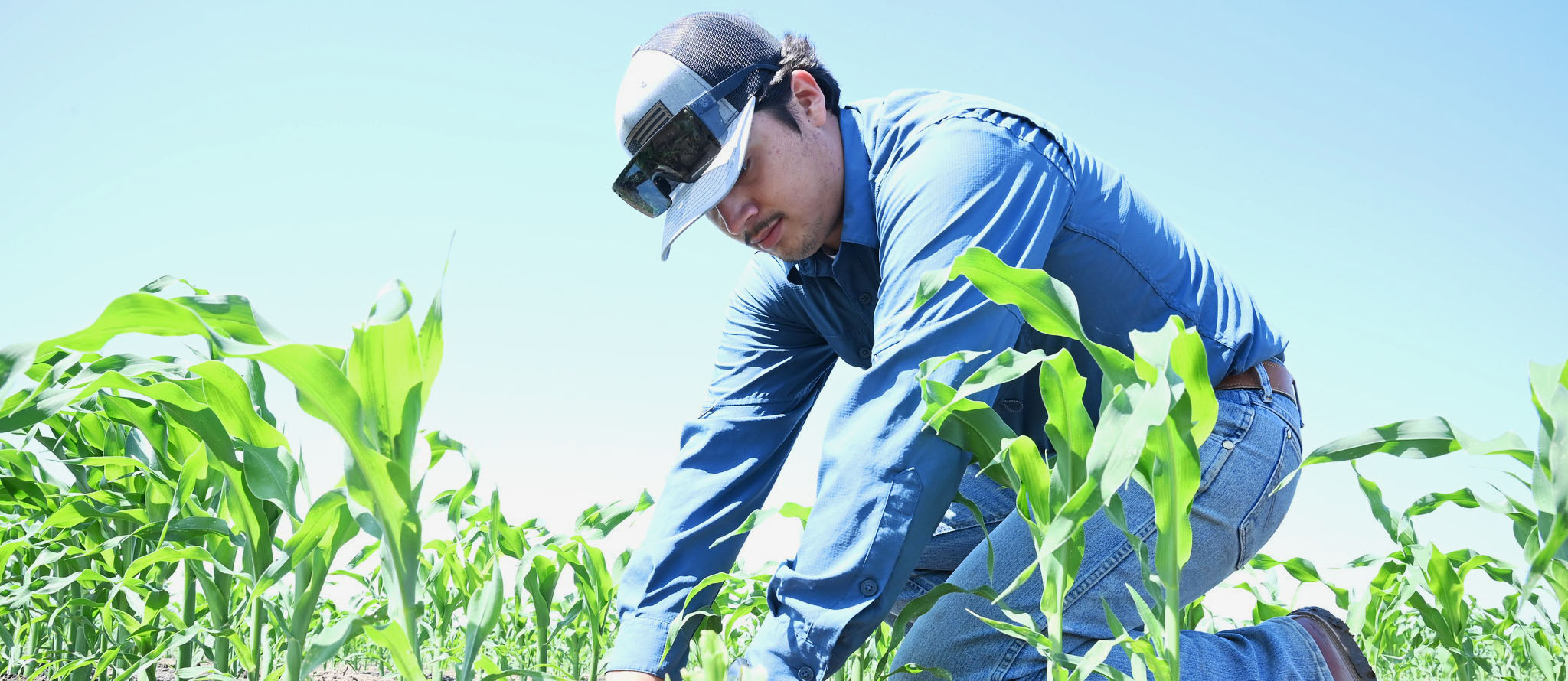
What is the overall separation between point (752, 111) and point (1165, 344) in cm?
94

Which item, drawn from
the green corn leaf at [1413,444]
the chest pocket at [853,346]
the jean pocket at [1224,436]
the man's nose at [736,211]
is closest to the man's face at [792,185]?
the man's nose at [736,211]

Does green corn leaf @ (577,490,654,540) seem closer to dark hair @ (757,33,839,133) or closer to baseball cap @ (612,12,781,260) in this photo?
baseball cap @ (612,12,781,260)

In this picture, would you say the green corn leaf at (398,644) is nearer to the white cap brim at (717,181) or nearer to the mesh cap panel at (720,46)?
the white cap brim at (717,181)

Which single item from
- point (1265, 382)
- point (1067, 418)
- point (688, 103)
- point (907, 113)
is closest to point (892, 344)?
point (1067, 418)

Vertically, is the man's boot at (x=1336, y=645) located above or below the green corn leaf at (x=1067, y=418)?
below

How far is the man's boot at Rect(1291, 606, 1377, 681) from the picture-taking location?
5.04 ft

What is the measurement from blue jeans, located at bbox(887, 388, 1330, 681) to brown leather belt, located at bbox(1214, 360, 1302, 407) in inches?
0.8

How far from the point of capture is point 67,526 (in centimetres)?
170

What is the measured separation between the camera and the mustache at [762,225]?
174 centimetres

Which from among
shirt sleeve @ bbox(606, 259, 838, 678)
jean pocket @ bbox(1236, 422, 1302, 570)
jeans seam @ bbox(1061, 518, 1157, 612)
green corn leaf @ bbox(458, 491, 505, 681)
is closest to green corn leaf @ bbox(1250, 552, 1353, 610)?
jean pocket @ bbox(1236, 422, 1302, 570)

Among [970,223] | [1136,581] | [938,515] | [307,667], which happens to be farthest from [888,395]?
[307,667]

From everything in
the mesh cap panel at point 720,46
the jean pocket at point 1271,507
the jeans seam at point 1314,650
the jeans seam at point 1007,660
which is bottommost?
the jeans seam at point 1314,650

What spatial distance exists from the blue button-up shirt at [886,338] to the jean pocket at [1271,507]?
0.15 m

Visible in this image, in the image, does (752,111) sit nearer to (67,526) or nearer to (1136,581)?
(1136,581)
